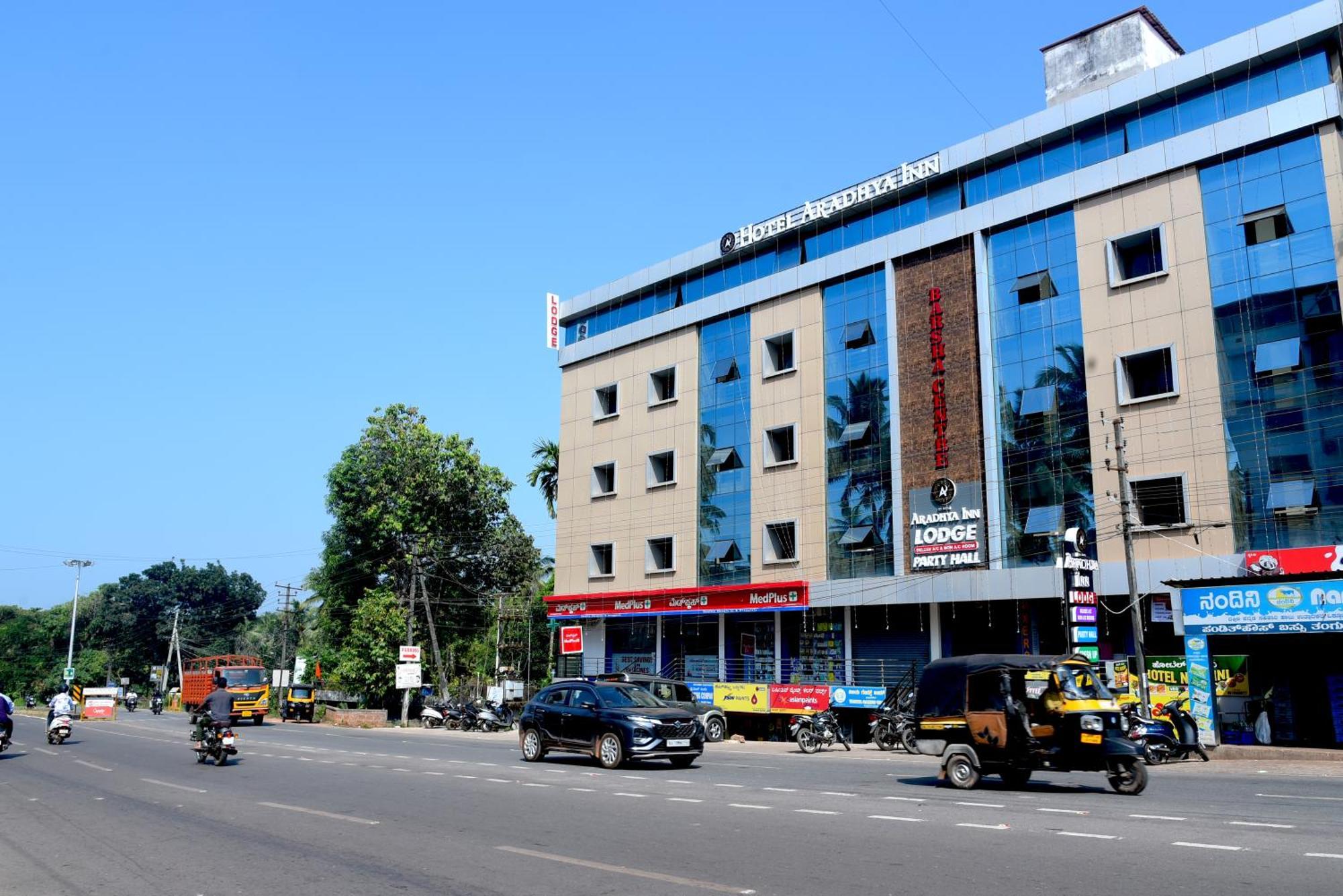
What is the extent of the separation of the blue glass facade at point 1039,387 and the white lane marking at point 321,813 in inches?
926

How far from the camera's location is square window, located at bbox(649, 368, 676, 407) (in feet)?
146

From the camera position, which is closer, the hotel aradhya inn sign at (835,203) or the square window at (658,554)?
the hotel aradhya inn sign at (835,203)

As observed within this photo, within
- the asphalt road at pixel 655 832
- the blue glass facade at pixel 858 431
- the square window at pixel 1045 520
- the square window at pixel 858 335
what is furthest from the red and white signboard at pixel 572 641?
the asphalt road at pixel 655 832

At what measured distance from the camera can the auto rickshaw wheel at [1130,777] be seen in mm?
13891

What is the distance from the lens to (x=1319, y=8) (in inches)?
1063

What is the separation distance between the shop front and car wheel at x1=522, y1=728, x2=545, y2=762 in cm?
1600

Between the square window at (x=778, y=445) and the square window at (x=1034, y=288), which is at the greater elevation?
the square window at (x=1034, y=288)

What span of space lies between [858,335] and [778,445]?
5.59m

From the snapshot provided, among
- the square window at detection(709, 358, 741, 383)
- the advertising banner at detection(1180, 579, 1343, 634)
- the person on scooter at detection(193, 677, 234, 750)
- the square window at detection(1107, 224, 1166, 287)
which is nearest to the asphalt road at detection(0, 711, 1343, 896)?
the person on scooter at detection(193, 677, 234, 750)

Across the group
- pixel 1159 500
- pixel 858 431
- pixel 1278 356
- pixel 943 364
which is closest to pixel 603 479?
pixel 858 431

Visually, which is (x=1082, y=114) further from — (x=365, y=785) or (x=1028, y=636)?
(x=365, y=785)

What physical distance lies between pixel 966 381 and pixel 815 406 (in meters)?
6.35

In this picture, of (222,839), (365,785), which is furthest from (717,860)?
(365,785)

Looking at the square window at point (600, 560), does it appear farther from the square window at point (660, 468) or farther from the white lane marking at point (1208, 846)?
the white lane marking at point (1208, 846)
